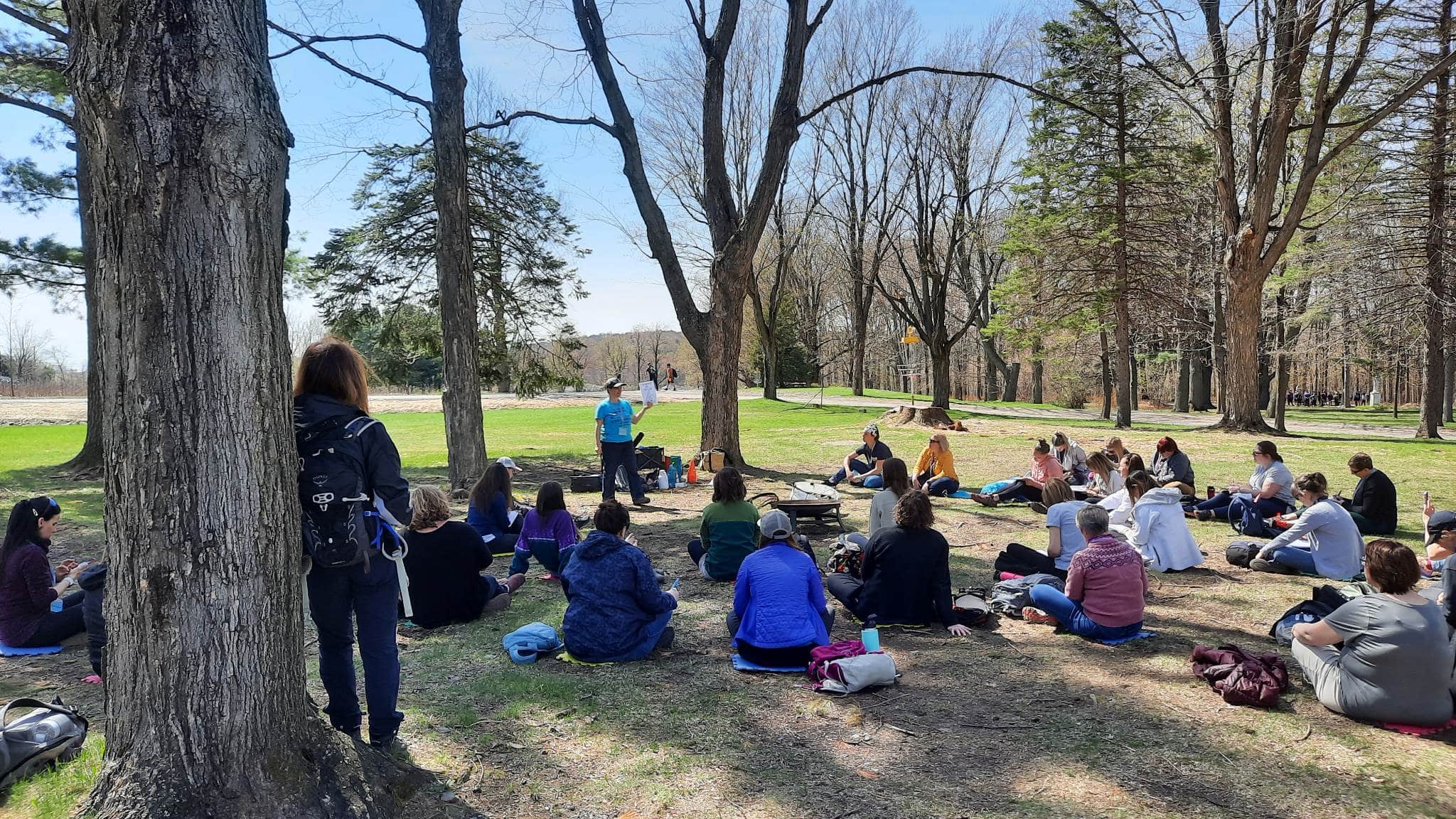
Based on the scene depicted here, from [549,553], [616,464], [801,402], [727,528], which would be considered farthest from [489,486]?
[801,402]

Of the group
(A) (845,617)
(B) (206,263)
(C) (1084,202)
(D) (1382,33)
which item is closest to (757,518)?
(A) (845,617)

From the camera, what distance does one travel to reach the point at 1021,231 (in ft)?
82.6

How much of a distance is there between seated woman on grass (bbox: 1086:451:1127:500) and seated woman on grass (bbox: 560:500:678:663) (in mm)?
6043

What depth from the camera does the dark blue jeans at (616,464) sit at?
1152 centimetres

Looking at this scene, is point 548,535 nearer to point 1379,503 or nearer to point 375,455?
point 375,455

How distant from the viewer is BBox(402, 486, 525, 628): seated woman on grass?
5.95 metres

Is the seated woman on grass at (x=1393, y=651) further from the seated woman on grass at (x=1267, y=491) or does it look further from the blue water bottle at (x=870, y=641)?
the seated woman on grass at (x=1267, y=491)

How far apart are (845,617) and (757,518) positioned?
1.26 metres

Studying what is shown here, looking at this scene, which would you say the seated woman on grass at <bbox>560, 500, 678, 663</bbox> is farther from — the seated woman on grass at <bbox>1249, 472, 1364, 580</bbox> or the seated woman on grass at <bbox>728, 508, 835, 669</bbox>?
the seated woman on grass at <bbox>1249, 472, 1364, 580</bbox>

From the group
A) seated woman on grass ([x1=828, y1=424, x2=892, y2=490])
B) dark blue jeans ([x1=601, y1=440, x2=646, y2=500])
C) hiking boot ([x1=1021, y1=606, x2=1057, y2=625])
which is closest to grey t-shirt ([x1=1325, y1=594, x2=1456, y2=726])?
hiking boot ([x1=1021, y1=606, x2=1057, y2=625])

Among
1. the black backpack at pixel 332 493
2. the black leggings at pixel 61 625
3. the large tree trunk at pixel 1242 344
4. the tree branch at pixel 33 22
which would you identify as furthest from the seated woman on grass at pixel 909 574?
the large tree trunk at pixel 1242 344

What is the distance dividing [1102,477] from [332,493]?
8465mm

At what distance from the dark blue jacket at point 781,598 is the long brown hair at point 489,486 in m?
4.24

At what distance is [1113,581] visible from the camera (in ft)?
18.2
